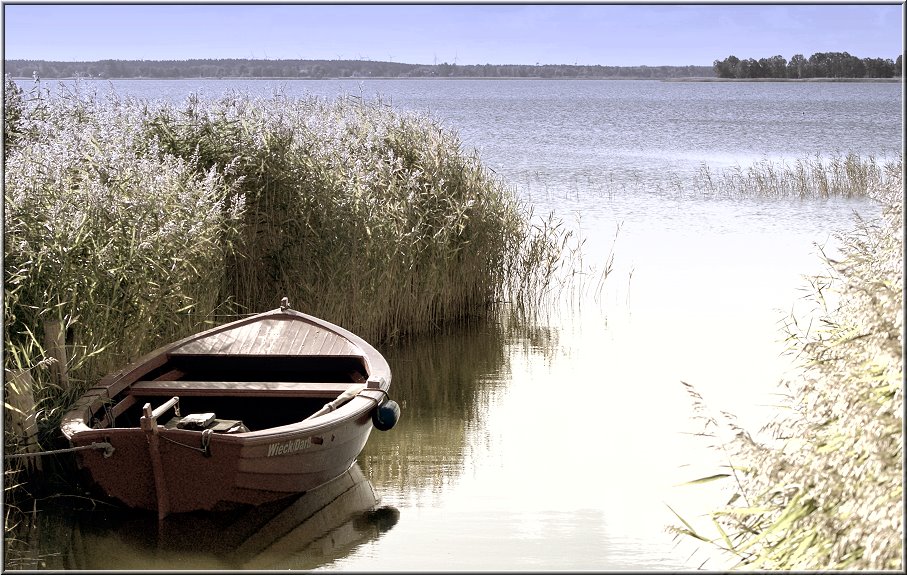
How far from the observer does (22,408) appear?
5.79 m

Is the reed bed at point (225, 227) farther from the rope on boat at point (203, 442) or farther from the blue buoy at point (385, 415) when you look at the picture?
the blue buoy at point (385, 415)

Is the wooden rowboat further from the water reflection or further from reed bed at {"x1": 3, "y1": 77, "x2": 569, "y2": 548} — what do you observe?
the water reflection

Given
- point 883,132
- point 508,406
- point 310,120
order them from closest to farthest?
point 508,406 → point 310,120 → point 883,132

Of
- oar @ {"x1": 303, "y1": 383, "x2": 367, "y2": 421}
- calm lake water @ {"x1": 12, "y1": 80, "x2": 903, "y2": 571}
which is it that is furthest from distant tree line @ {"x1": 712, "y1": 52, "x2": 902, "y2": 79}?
oar @ {"x1": 303, "y1": 383, "x2": 367, "y2": 421}

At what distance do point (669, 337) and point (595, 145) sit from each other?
26222 mm

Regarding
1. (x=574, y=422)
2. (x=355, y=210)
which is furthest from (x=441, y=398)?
(x=355, y=210)

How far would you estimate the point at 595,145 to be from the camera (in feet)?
119

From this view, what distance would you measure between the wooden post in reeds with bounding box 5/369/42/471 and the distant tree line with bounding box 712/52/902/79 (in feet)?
84.2

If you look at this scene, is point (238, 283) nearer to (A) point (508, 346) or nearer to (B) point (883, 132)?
(A) point (508, 346)

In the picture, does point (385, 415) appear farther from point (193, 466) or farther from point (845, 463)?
point (845, 463)

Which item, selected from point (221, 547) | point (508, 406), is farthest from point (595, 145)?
point (221, 547)

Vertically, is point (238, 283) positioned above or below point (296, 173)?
below

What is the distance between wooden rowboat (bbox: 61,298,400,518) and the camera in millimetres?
5512

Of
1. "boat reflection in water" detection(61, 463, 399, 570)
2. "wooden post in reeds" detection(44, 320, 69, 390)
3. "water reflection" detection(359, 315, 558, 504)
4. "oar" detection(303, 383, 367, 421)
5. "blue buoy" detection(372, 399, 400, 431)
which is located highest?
"wooden post in reeds" detection(44, 320, 69, 390)
